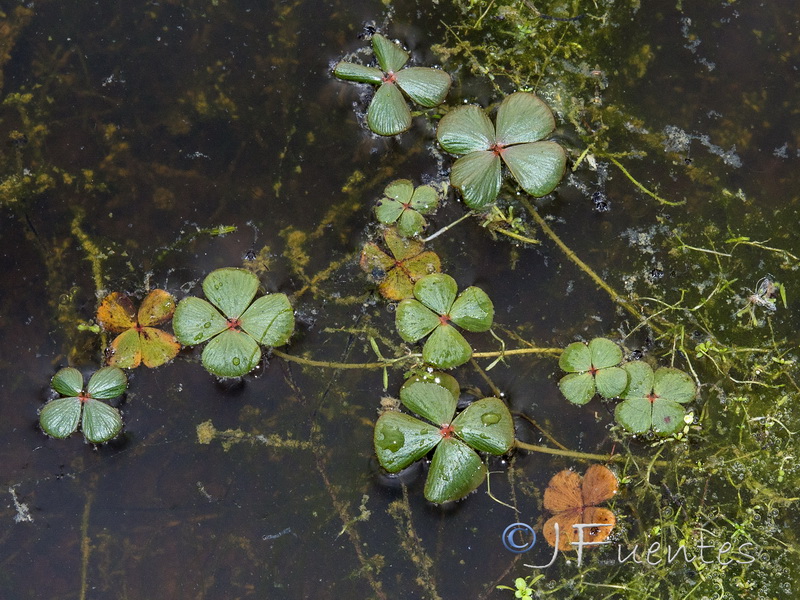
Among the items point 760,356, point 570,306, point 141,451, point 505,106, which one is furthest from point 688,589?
point 141,451

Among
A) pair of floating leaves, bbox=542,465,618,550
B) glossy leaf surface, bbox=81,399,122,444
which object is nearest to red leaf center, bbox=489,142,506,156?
pair of floating leaves, bbox=542,465,618,550

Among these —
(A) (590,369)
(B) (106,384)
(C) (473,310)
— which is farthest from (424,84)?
(B) (106,384)

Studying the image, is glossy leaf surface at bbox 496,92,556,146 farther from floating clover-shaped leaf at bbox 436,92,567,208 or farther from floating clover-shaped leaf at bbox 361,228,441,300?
floating clover-shaped leaf at bbox 361,228,441,300

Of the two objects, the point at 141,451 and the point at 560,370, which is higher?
the point at 560,370

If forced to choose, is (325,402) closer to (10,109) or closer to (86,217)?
(86,217)

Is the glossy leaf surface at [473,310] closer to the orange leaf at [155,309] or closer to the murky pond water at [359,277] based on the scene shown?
the murky pond water at [359,277]
